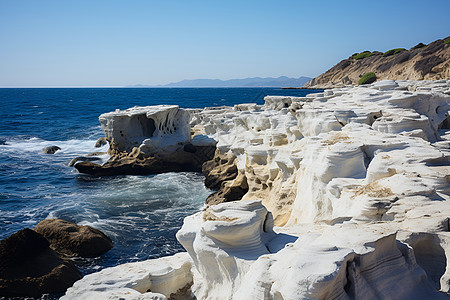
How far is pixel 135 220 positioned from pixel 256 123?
25.8 ft

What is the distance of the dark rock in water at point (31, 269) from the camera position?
32.7 ft

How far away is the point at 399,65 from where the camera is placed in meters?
64.2

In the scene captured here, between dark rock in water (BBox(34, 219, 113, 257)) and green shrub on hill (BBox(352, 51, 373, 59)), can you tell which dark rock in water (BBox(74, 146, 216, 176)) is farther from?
green shrub on hill (BBox(352, 51, 373, 59))

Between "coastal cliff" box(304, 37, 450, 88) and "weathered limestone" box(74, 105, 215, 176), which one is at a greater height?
"coastal cliff" box(304, 37, 450, 88)

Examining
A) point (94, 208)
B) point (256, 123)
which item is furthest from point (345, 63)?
point (94, 208)

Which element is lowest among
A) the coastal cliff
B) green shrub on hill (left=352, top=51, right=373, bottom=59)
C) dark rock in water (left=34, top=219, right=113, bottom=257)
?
dark rock in water (left=34, top=219, right=113, bottom=257)

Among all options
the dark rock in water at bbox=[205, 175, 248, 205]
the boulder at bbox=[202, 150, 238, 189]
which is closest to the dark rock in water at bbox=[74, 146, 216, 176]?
the boulder at bbox=[202, 150, 238, 189]

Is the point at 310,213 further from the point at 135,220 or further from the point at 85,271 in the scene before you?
the point at 135,220

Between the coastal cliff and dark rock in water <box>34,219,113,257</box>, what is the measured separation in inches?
1786

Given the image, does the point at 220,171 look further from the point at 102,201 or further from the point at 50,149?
the point at 50,149

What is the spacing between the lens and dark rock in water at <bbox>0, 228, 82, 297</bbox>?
9.97 m

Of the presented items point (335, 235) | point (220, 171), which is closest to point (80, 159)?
point (220, 171)

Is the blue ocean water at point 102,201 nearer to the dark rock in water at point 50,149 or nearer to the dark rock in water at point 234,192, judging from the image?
the dark rock in water at point 50,149

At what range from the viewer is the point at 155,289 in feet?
20.3
